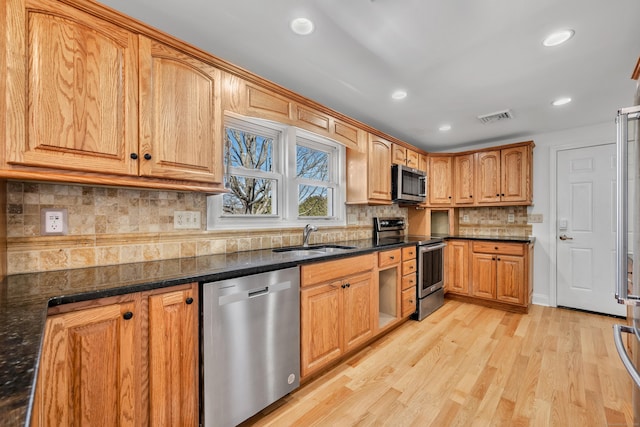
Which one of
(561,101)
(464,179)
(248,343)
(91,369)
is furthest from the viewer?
(464,179)

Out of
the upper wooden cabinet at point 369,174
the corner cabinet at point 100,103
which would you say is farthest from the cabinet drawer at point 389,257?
the corner cabinet at point 100,103

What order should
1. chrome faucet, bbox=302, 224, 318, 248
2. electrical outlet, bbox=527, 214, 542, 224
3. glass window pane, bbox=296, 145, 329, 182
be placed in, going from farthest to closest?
electrical outlet, bbox=527, 214, 542, 224 < glass window pane, bbox=296, 145, 329, 182 < chrome faucet, bbox=302, 224, 318, 248

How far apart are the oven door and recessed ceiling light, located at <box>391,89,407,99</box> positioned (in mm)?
1640

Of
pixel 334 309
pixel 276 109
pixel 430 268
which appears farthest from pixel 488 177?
pixel 276 109

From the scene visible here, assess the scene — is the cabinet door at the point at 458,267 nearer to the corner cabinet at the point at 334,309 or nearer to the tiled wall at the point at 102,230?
the corner cabinet at the point at 334,309

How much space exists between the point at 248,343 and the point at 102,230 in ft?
3.38

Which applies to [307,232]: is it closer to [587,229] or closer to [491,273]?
[491,273]

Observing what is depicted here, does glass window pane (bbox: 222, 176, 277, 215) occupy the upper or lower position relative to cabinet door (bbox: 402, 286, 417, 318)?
upper

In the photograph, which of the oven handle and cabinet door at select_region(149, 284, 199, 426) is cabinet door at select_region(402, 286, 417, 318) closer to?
the oven handle

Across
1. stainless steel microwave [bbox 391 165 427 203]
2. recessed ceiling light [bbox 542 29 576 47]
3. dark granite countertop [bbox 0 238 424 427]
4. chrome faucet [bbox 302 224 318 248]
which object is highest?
recessed ceiling light [bbox 542 29 576 47]

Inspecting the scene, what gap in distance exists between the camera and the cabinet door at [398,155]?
3416 mm

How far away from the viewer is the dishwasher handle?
1.40 metres

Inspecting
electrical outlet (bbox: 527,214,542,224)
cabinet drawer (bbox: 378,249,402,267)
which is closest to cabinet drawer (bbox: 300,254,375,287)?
cabinet drawer (bbox: 378,249,402,267)

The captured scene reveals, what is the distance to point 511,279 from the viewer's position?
3.35 m
